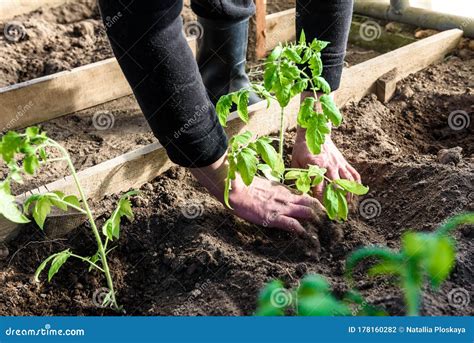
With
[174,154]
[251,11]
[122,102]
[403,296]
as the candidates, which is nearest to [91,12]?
[122,102]

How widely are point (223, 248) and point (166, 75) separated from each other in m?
0.64

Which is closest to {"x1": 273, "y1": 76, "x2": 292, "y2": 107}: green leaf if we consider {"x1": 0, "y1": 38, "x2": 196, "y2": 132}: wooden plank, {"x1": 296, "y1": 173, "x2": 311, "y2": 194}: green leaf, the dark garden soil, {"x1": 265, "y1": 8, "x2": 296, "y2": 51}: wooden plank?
{"x1": 296, "y1": 173, "x2": 311, "y2": 194}: green leaf

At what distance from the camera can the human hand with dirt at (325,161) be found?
2477 millimetres

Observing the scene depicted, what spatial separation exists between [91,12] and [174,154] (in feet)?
8.16

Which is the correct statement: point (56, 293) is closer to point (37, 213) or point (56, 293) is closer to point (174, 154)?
point (37, 213)

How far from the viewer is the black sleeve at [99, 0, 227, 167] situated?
1861mm

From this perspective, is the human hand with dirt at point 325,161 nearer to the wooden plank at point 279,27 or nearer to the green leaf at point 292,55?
the green leaf at point 292,55

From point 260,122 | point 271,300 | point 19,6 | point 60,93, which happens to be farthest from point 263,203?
point 19,6

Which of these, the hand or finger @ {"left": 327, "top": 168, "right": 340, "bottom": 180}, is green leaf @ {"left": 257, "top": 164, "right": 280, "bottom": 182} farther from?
finger @ {"left": 327, "top": 168, "right": 340, "bottom": 180}

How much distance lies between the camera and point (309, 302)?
1.95 metres

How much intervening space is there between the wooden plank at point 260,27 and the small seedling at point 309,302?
2.07 metres

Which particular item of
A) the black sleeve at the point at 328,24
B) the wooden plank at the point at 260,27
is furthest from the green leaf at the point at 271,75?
the wooden plank at the point at 260,27

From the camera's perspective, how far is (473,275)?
200cm

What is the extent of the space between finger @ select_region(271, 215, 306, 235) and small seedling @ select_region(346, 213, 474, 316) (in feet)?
0.63
